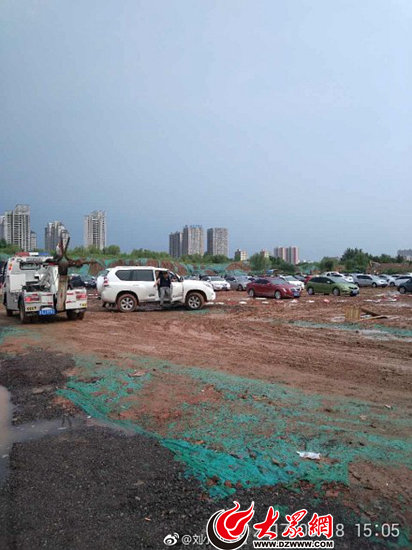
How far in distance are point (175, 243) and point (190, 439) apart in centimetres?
12013

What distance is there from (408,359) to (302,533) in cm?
690

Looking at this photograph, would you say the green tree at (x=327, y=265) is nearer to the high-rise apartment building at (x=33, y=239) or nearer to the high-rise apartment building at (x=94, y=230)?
the high-rise apartment building at (x=94, y=230)

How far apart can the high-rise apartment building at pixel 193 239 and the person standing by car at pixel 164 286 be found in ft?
329

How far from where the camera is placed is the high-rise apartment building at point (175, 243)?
4811 inches

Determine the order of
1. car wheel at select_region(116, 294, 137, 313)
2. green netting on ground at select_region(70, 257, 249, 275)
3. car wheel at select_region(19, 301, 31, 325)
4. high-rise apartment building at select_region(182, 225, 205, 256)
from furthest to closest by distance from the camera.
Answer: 1. high-rise apartment building at select_region(182, 225, 205, 256)
2. green netting on ground at select_region(70, 257, 249, 275)
3. car wheel at select_region(116, 294, 137, 313)
4. car wheel at select_region(19, 301, 31, 325)

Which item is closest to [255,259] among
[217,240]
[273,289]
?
[217,240]

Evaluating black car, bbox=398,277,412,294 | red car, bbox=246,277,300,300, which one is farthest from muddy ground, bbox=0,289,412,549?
black car, bbox=398,277,412,294

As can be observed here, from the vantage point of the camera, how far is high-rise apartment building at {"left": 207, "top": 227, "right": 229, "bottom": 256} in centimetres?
13612

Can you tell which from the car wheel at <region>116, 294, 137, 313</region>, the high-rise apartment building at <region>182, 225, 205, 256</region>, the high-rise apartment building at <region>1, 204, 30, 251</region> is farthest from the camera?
the high-rise apartment building at <region>182, 225, 205, 256</region>

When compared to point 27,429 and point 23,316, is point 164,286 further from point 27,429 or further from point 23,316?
point 27,429

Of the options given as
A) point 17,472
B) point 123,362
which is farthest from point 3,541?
point 123,362

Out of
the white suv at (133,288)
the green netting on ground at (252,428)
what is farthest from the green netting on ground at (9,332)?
the green netting on ground at (252,428)

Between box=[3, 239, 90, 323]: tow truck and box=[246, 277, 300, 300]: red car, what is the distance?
16430 millimetres

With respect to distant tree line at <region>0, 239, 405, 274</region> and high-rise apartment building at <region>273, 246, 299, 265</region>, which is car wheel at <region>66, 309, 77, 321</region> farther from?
high-rise apartment building at <region>273, 246, 299, 265</region>
